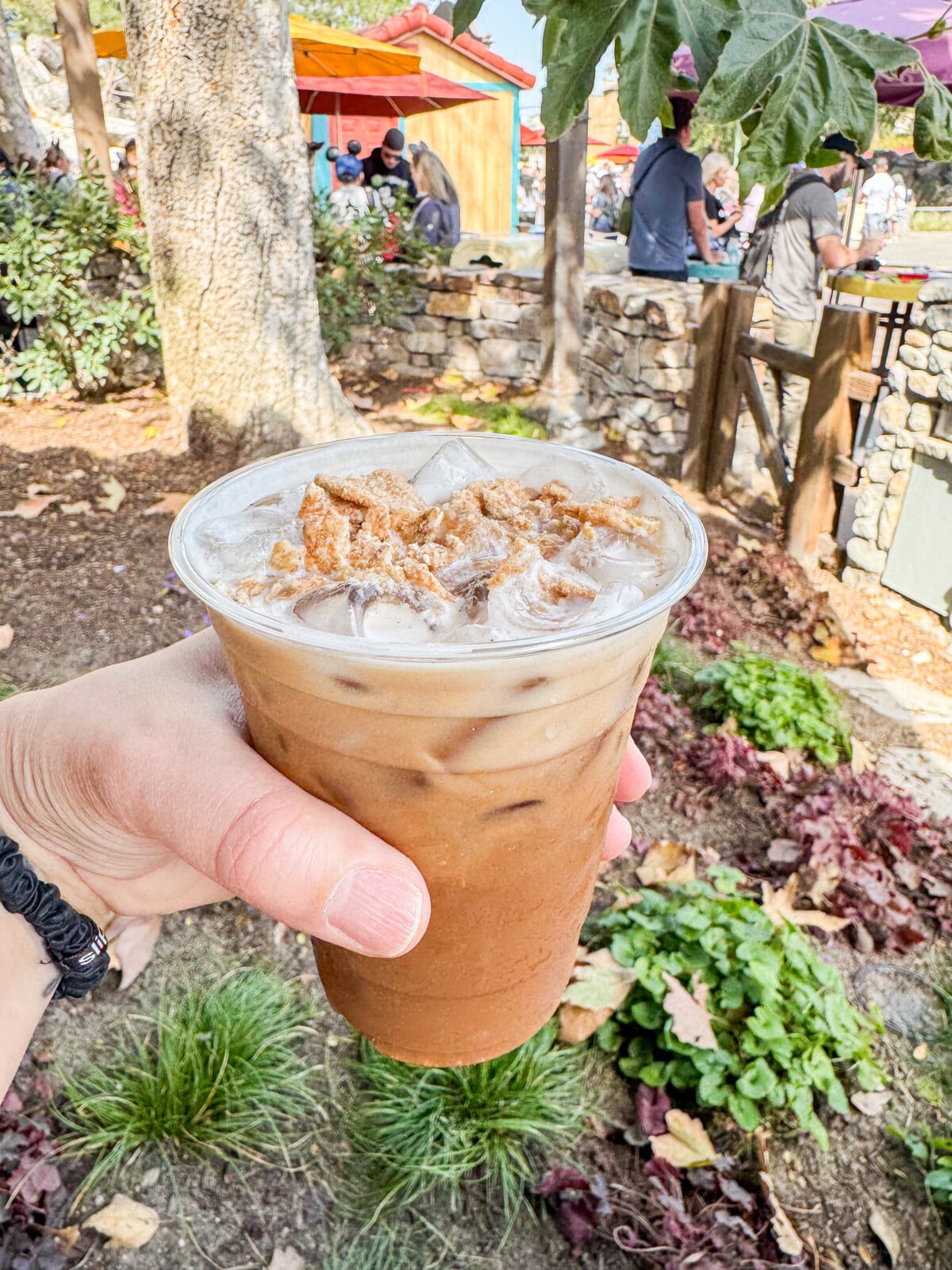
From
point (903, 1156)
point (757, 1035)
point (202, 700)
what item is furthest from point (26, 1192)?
point (903, 1156)

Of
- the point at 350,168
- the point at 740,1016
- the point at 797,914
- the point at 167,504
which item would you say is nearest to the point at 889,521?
the point at 797,914

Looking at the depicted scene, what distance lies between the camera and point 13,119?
9438 mm

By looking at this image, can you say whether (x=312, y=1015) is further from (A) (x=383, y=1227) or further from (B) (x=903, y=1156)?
(B) (x=903, y=1156)

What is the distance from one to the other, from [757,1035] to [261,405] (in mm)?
4632

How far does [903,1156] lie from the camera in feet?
8.78

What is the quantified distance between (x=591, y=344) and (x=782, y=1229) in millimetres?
7118

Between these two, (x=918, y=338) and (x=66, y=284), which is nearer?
(x=918, y=338)

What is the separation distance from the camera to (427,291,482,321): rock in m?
8.95

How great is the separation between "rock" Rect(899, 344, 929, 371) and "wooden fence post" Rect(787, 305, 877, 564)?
19 centimetres

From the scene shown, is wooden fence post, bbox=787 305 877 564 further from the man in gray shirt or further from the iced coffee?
the iced coffee

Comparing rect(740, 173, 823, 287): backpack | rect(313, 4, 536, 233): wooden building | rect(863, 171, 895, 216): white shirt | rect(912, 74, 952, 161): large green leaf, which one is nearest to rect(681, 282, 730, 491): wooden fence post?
rect(740, 173, 823, 287): backpack

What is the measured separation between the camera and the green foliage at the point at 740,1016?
268 centimetres

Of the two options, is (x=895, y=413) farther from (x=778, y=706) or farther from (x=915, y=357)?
(x=778, y=706)

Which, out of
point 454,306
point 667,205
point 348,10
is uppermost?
point 348,10
